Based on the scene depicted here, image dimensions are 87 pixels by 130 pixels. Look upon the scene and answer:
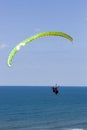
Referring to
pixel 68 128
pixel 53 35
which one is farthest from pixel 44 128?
pixel 53 35

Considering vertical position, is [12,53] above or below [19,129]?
above

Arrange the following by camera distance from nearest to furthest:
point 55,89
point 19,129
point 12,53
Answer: point 12,53, point 55,89, point 19,129

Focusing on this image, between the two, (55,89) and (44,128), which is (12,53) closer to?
(55,89)

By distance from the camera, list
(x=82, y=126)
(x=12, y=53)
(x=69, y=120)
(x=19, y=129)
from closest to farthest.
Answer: (x=12, y=53), (x=19, y=129), (x=82, y=126), (x=69, y=120)

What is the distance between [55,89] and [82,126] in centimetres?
4566

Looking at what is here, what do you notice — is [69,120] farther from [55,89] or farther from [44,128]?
[55,89]

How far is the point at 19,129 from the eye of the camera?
80.1m

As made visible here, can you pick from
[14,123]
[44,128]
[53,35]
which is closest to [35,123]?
[14,123]

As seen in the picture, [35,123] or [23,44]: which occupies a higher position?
[23,44]

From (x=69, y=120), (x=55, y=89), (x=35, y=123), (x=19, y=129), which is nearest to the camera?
(x=55, y=89)

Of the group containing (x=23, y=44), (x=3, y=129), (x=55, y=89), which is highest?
(x=23, y=44)

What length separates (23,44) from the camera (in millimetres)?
32406

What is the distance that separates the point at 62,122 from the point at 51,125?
6.35 metres

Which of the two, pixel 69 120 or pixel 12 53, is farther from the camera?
pixel 69 120
